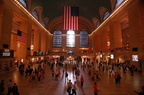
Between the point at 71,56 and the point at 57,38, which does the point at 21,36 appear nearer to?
the point at 71,56

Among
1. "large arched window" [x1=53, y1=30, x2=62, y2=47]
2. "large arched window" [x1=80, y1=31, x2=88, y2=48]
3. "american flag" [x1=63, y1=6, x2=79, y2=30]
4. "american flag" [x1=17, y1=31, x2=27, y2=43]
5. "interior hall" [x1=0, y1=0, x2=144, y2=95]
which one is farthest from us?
"large arched window" [x1=80, y1=31, x2=88, y2=48]

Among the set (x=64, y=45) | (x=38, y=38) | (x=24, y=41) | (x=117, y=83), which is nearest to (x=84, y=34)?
(x=64, y=45)

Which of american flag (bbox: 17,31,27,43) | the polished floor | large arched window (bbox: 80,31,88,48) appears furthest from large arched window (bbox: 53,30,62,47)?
the polished floor

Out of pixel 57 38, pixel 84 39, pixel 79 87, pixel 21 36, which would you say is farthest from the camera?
pixel 84 39

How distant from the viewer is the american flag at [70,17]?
21891 millimetres

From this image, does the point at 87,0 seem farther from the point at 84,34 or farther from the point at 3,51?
the point at 3,51

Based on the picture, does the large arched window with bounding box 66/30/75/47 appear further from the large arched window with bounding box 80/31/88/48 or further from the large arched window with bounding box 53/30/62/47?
the large arched window with bounding box 80/31/88/48

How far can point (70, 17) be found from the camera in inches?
879

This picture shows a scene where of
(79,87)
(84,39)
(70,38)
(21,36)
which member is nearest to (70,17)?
(21,36)

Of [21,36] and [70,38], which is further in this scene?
[70,38]

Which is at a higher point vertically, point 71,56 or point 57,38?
point 57,38

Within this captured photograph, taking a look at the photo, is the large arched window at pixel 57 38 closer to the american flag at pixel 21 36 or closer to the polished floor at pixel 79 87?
the american flag at pixel 21 36

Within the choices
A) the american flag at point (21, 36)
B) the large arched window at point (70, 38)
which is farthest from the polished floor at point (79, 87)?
the large arched window at point (70, 38)

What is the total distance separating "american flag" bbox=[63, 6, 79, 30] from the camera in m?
21.9
